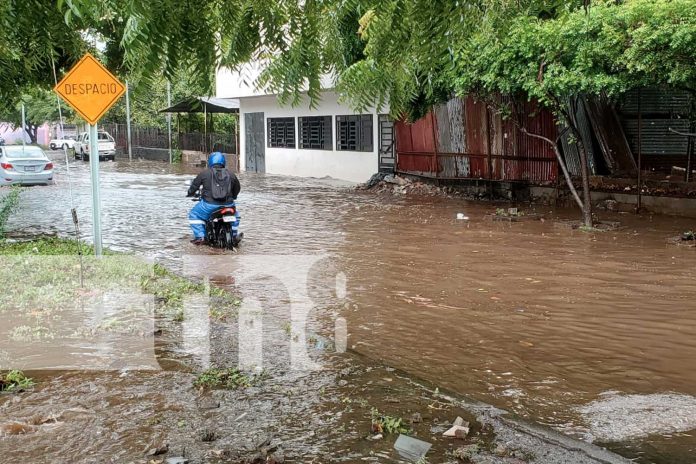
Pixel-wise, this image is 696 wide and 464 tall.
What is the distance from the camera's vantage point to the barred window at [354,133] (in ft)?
83.3

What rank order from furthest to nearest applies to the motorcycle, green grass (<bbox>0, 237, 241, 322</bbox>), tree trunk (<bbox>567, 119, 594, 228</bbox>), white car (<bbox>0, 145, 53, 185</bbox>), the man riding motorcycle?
white car (<bbox>0, 145, 53, 185</bbox>) → tree trunk (<bbox>567, 119, 594, 228</bbox>) → the man riding motorcycle → the motorcycle → green grass (<bbox>0, 237, 241, 322</bbox>)

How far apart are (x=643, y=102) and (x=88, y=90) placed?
1234 cm

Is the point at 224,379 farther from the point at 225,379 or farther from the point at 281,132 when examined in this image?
the point at 281,132

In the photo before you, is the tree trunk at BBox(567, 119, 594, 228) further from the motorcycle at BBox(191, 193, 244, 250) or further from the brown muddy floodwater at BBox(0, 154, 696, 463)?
the motorcycle at BBox(191, 193, 244, 250)

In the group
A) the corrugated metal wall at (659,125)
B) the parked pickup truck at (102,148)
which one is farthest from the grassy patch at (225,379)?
the parked pickup truck at (102,148)

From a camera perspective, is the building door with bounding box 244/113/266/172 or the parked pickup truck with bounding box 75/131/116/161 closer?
the building door with bounding box 244/113/266/172

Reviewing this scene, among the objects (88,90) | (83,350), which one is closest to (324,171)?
(88,90)

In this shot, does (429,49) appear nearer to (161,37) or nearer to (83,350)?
(161,37)

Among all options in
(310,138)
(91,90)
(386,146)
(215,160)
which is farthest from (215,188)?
(310,138)

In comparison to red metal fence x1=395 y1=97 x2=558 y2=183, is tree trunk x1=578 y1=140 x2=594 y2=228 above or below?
below

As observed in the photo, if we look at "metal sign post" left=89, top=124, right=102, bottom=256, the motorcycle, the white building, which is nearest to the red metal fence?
the white building

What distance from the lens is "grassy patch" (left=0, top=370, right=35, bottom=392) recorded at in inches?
197

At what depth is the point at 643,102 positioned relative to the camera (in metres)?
16.7

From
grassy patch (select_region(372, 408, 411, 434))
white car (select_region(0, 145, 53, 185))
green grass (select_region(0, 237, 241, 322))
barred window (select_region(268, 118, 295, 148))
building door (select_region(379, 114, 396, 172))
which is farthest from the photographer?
barred window (select_region(268, 118, 295, 148))
